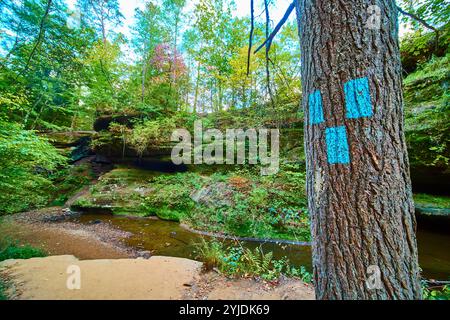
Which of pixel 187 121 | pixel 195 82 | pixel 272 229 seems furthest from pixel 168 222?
pixel 195 82

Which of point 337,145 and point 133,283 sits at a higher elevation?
point 337,145

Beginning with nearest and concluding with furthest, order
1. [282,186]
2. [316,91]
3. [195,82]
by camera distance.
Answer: [316,91] → [282,186] → [195,82]

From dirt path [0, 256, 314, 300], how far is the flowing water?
55.9 inches

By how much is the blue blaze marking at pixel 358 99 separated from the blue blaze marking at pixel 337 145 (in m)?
0.10

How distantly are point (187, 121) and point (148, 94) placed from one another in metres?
3.95

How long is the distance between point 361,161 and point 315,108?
386 mm

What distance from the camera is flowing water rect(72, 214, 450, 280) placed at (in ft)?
13.4

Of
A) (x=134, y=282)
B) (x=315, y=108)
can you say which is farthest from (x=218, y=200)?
(x=315, y=108)

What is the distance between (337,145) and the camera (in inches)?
41.8

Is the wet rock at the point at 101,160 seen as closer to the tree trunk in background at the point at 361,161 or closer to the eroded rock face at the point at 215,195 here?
the eroded rock face at the point at 215,195

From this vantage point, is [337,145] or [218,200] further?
[218,200]

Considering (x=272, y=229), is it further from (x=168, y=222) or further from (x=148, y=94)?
(x=148, y=94)

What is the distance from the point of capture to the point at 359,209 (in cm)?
99

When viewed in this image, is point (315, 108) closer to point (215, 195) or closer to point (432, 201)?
point (215, 195)
